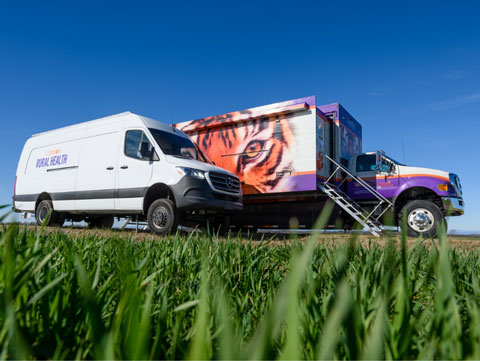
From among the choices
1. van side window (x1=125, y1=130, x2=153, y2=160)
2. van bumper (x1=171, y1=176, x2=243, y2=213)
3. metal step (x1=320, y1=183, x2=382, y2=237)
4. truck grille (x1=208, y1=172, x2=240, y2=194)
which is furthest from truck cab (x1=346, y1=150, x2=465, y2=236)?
van side window (x1=125, y1=130, x2=153, y2=160)

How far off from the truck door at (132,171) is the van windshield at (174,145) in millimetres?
286

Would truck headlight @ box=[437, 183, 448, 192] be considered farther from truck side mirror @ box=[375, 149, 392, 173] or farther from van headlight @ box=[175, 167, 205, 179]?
van headlight @ box=[175, 167, 205, 179]

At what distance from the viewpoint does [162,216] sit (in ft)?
25.8

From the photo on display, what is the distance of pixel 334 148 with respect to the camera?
11.0 meters

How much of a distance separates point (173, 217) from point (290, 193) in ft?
13.0

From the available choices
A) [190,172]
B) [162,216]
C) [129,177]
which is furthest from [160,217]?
[129,177]

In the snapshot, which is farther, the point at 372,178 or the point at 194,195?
the point at 372,178

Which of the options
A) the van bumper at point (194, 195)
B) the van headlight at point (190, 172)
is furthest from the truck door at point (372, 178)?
the van headlight at point (190, 172)

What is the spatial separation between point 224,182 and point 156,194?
65.6 inches

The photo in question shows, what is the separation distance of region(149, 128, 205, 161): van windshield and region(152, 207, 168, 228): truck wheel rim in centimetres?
137

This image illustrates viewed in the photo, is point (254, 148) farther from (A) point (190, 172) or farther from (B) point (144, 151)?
(B) point (144, 151)

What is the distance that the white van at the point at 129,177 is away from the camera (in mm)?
7832

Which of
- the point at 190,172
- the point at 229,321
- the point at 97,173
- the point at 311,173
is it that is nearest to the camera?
the point at 229,321

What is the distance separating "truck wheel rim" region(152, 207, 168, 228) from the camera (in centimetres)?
784
